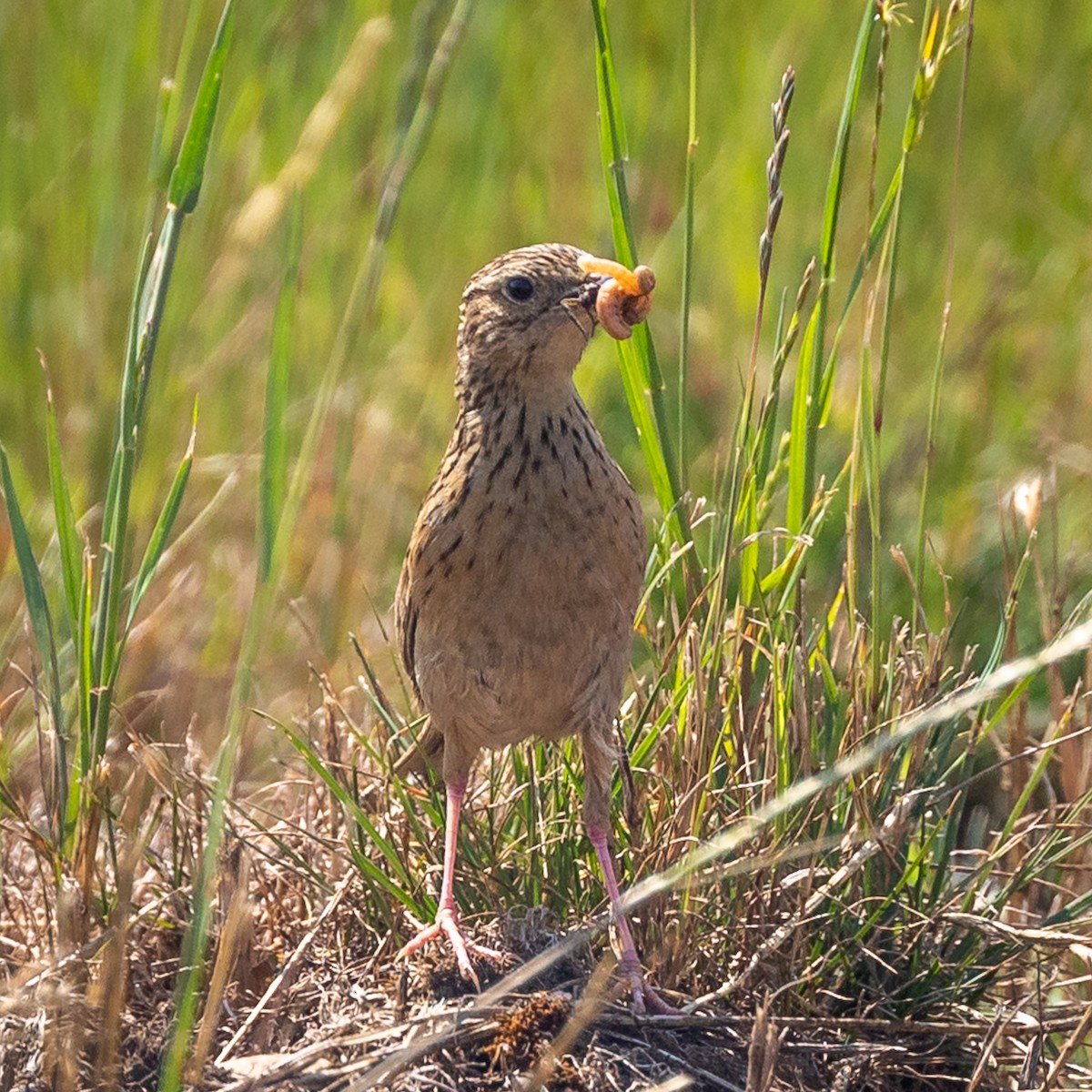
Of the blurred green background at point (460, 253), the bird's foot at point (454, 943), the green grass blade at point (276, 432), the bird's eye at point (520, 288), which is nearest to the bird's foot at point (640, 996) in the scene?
the bird's foot at point (454, 943)

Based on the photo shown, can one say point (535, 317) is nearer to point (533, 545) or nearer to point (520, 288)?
point (520, 288)

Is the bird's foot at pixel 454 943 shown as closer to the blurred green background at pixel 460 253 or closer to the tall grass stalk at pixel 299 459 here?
the tall grass stalk at pixel 299 459

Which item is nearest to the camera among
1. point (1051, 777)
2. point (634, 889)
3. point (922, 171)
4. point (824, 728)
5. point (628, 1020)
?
point (634, 889)

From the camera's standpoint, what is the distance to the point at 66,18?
21.1ft

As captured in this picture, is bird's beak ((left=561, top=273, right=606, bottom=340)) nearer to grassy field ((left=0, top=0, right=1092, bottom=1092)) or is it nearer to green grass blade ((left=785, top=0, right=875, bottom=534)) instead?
grassy field ((left=0, top=0, right=1092, bottom=1092))

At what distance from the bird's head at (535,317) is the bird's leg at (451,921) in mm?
873

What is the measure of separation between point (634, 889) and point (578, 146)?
5020 mm

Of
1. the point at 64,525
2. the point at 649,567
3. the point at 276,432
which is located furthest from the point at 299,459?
the point at 649,567

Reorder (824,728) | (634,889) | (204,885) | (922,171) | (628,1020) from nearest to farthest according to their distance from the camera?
(204,885)
(634,889)
(628,1020)
(824,728)
(922,171)

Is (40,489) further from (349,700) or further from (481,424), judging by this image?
(481,424)

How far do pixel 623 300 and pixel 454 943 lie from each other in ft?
4.22

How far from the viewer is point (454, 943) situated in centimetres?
335

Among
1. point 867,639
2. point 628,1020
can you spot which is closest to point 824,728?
point 867,639

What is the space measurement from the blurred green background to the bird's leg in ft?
4.59
